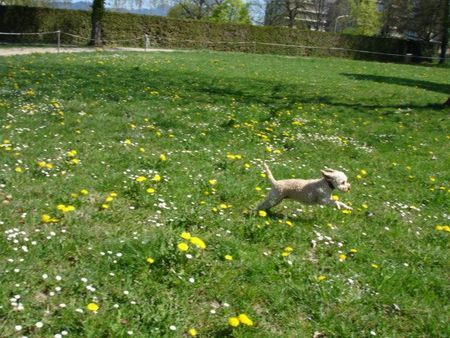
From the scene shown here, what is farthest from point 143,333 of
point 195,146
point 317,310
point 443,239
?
point 195,146

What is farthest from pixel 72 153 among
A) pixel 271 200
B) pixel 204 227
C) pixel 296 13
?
pixel 296 13

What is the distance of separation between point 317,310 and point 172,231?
1788mm

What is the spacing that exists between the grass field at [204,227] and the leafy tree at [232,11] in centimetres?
5854

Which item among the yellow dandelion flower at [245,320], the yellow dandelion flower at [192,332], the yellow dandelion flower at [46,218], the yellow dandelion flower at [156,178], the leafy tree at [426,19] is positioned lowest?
the yellow dandelion flower at [192,332]

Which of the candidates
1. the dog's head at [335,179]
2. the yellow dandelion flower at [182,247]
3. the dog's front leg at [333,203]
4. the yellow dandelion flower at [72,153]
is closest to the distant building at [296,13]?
the yellow dandelion flower at [72,153]

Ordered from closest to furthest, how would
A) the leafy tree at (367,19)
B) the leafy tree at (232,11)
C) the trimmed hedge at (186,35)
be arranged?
the trimmed hedge at (186,35) < the leafy tree at (232,11) < the leafy tree at (367,19)

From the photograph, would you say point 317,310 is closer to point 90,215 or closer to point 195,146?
point 90,215

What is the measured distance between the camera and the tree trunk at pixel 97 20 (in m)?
32.4

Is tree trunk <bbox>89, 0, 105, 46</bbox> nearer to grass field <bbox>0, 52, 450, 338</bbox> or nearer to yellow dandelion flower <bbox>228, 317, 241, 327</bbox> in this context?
grass field <bbox>0, 52, 450, 338</bbox>

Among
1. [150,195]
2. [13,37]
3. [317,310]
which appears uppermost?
[13,37]

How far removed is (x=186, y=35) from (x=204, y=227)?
35.5 meters

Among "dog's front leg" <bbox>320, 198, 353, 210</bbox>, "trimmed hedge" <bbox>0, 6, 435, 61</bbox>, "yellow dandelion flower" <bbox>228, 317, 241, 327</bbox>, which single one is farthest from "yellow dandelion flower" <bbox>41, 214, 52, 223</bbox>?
"trimmed hedge" <bbox>0, 6, 435, 61</bbox>

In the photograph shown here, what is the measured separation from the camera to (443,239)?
6.06 m

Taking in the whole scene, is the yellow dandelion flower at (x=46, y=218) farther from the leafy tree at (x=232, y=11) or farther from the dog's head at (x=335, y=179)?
the leafy tree at (x=232, y=11)
